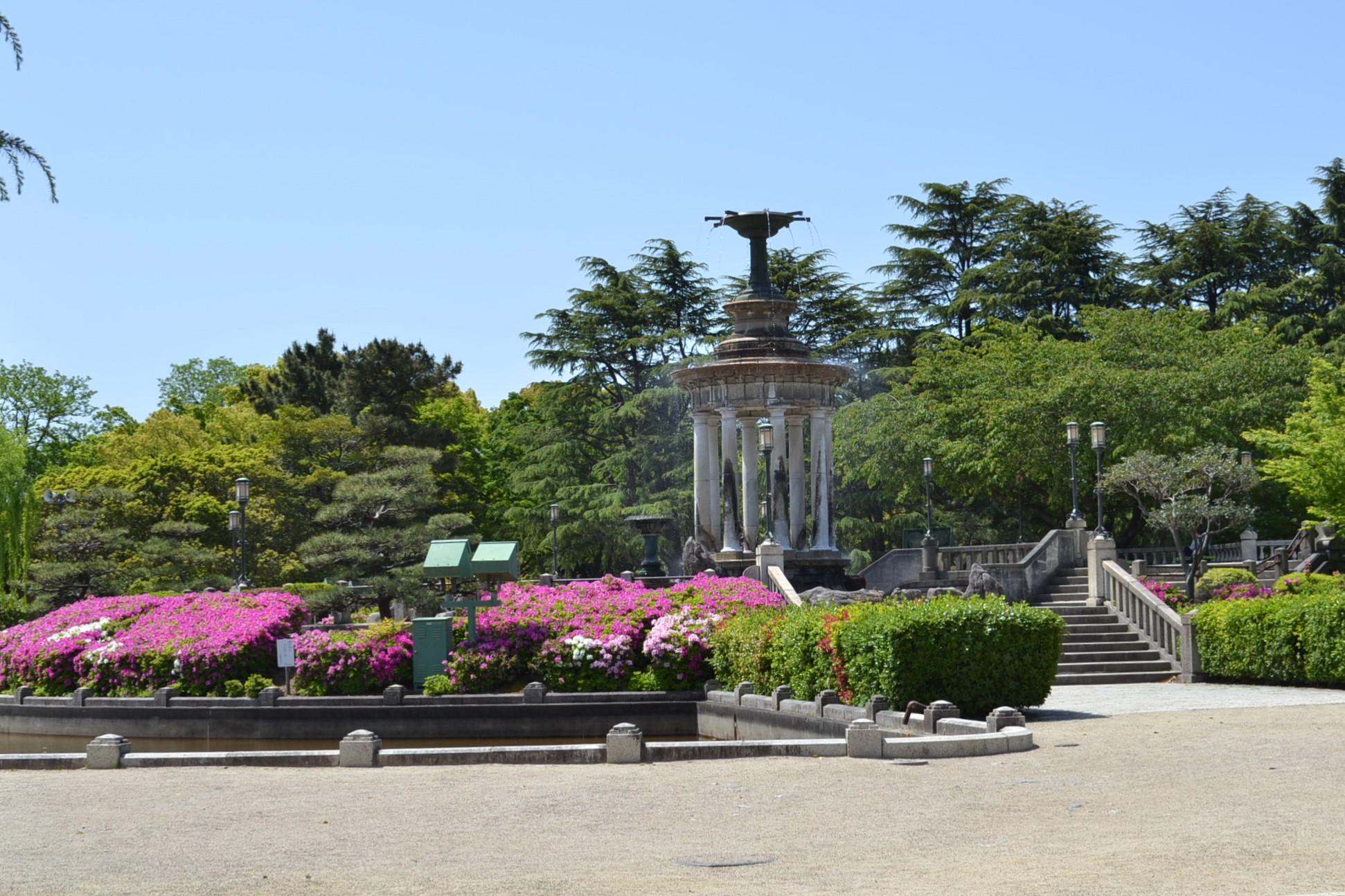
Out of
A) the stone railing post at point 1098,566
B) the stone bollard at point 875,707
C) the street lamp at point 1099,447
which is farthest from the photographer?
the street lamp at point 1099,447

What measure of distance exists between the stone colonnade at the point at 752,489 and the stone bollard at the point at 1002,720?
2063cm

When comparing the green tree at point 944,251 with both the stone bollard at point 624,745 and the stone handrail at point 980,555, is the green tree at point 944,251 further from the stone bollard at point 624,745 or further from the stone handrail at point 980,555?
the stone bollard at point 624,745

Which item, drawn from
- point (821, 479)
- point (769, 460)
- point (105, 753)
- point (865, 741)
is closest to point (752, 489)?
point (769, 460)

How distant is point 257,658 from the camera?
28422 mm

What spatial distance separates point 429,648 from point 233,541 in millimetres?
16446

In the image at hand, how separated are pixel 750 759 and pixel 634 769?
133cm

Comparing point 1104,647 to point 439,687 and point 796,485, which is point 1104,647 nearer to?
point 796,485

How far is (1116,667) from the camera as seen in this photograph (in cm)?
2614

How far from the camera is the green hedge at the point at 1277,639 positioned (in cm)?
2158

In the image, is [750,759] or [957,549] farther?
[957,549]

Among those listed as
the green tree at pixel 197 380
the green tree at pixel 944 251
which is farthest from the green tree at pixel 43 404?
the green tree at pixel 944 251

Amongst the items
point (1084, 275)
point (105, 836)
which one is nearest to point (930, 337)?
point (1084, 275)

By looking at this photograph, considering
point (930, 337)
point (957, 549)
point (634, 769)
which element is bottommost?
point (634, 769)

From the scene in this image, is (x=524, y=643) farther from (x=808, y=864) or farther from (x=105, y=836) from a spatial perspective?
(x=808, y=864)
